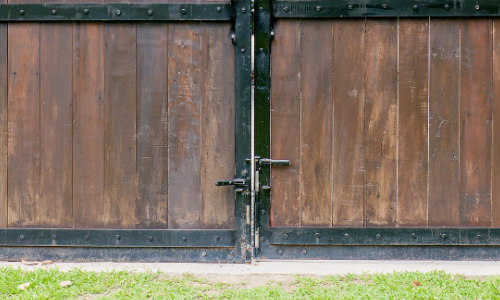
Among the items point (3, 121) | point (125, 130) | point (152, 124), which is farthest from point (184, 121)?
point (3, 121)

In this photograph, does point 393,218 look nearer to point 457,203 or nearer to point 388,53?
point 457,203

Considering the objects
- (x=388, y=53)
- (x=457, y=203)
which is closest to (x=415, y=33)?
(x=388, y=53)

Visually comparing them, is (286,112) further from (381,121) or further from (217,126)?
(381,121)

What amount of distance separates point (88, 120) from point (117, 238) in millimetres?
720

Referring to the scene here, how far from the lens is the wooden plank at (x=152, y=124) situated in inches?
96.7

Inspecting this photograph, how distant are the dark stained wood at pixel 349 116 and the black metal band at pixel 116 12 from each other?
70cm

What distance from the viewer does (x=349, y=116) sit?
8.04ft

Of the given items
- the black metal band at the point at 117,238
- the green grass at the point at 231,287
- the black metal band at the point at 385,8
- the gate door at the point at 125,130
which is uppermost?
the black metal band at the point at 385,8

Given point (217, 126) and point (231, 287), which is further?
point (217, 126)

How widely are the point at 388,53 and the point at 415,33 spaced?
0.19 meters

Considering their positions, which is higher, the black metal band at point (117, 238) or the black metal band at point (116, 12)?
the black metal band at point (116, 12)

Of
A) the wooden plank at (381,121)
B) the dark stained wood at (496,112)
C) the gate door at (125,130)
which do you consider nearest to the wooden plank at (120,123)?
the gate door at (125,130)

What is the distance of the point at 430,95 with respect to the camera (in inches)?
95.6

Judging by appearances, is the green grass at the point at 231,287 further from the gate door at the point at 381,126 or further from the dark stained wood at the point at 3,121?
the dark stained wood at the point at 3,121
